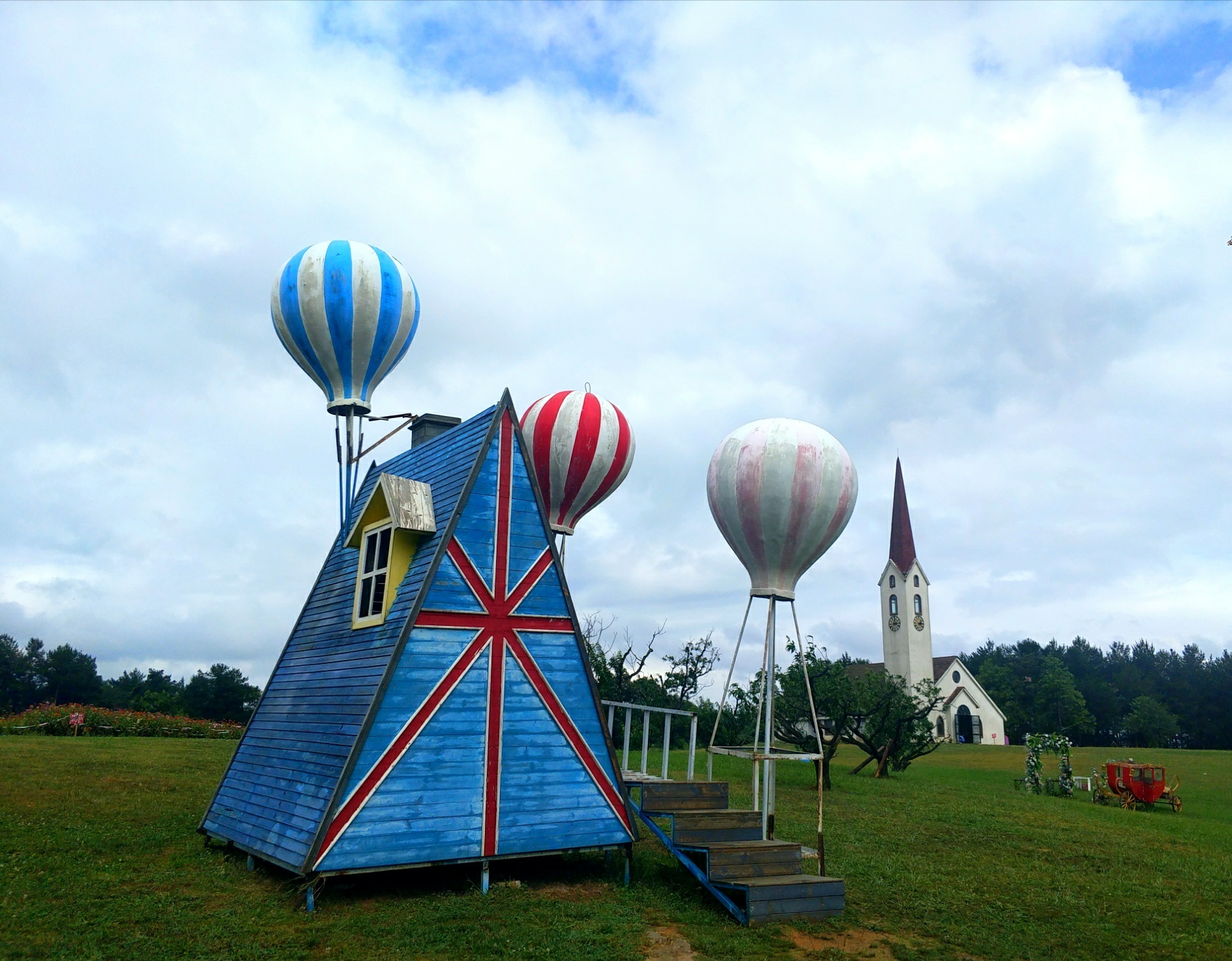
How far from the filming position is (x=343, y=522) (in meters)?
15.6

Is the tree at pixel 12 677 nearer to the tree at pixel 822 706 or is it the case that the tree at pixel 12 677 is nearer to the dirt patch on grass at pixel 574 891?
the tree at pixel 822 706

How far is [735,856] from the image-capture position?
35.9ft

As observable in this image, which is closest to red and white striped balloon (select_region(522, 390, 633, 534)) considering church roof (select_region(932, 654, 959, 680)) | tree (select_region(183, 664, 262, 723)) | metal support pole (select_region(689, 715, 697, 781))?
metal support pole (select_region(689, 715, 697, 781))

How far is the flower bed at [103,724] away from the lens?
28.8 meters

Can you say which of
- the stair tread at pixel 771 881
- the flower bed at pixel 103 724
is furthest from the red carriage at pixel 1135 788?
the flower bed at pixel 103 724

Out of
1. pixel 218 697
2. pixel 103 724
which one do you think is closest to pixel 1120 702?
pixel 218 697

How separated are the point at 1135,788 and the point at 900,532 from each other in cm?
4848

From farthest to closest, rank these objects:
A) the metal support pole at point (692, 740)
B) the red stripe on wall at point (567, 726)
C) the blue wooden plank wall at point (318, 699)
A: the metal support pole at point (692, 740) < the red stripe on wall at point (567, 726) < the blue wooden plank wall at point (318, 699)

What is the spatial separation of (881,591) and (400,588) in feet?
216

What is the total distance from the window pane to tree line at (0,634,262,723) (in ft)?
189

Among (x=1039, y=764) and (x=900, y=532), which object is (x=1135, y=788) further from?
(x=900, y=532)

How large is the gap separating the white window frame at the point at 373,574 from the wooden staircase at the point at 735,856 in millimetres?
4435

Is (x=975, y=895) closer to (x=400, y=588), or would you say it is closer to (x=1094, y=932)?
(x=1094, y=932)

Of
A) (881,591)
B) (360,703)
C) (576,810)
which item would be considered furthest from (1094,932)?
(881,591)
